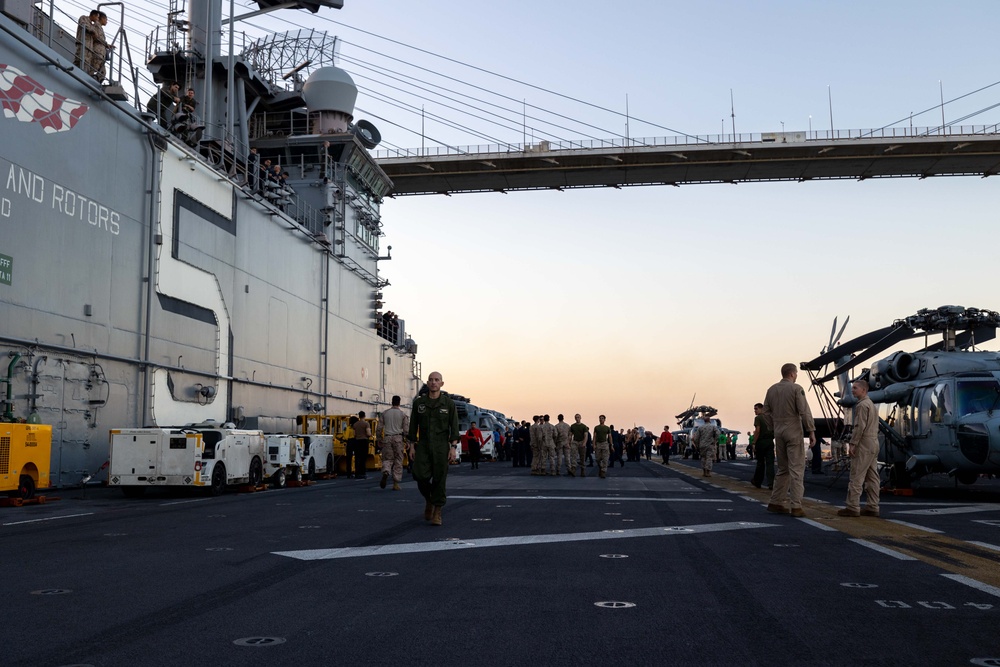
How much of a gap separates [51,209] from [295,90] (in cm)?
2530

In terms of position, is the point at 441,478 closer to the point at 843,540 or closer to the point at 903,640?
the point at 843,540

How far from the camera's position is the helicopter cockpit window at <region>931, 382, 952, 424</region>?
16375 mm

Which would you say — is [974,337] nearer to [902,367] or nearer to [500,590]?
[902,367]

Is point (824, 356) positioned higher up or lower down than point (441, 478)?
higher up

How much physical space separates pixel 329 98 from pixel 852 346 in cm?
2936

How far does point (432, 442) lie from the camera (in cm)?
1112

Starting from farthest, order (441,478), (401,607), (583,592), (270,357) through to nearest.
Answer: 1. (270,357)
2. (441,478)
3. (583,592)
4. (401,607)

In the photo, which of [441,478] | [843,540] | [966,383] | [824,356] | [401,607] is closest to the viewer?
[401,607]

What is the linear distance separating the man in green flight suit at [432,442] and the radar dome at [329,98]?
33.2m

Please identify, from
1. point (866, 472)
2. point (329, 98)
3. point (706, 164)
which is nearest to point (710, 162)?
point (706, 164)

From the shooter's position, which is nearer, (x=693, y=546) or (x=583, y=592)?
(x=583, y=592)

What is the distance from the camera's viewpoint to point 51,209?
59.8 ft

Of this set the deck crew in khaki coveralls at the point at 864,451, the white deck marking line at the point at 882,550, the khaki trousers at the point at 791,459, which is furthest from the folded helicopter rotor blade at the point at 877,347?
the white deck marking line at the point at 882,550

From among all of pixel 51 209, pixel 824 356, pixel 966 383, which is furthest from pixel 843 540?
pixel 51 209
